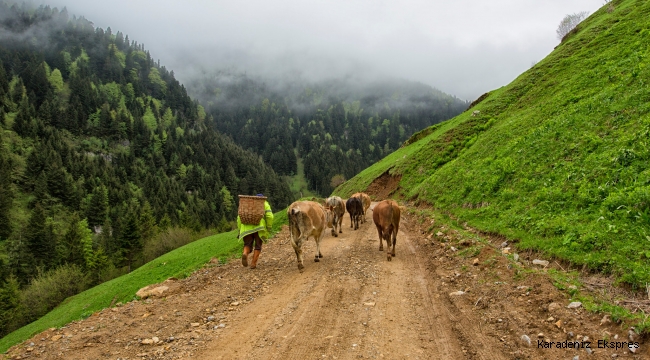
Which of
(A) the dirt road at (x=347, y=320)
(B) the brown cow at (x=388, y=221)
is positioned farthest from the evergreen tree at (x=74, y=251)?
(B) the brown cow at (x=388, y=221)

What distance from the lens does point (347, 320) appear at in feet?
22.8

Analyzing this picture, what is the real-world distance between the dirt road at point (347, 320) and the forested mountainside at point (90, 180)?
2321 inches

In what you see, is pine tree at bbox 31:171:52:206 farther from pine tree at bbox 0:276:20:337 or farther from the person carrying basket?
the person carrying basket

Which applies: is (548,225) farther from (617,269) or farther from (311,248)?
(311,248)

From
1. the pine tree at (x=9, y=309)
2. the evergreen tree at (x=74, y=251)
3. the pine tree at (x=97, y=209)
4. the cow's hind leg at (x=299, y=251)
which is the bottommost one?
the pine tree at (x=9, y=309)

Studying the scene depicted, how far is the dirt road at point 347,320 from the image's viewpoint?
226 inches

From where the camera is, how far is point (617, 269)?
659 centimetres

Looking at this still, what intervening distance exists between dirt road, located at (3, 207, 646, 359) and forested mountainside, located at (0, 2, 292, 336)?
5895 centimetres

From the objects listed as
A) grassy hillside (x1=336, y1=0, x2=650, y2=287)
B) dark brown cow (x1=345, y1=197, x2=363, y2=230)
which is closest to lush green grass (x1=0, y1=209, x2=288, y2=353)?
dark brown cow (x1=345, y1=197, x2=363, y2=230)

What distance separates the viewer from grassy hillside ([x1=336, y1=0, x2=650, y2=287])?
24.9 ft

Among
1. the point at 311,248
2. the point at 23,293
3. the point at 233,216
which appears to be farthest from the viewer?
the point at 233,216

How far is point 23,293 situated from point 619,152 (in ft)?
250

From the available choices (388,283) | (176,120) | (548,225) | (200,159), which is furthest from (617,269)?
(176,120)

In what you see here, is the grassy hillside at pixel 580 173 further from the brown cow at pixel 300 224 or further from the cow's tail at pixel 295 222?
the cow's tail at pixel 295 222
